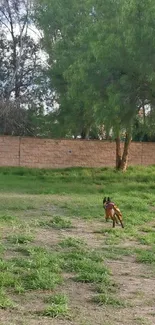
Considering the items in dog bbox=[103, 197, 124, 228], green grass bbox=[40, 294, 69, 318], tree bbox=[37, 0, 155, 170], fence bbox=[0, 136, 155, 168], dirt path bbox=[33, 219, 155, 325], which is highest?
tree bbox=[37, 0, 155, 170]

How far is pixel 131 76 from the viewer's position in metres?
18.0

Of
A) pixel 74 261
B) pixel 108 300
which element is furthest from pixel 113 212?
pixel 108 300

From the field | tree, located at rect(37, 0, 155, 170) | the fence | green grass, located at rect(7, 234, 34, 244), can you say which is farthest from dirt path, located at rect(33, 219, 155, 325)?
the fence

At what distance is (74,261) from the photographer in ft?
25.0

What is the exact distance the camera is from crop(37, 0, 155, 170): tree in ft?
56.1

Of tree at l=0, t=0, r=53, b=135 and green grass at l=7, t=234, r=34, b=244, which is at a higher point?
tree at l=0, t=0, r=53, b=135

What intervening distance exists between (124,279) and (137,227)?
4569 mm

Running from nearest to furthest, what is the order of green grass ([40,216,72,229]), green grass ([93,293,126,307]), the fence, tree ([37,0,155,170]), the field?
1. the field
2. green grass ([93,293,126,307])
3. green grass ([40,216,72,229])
4. tree ([37,0,155,170])
5. the fence

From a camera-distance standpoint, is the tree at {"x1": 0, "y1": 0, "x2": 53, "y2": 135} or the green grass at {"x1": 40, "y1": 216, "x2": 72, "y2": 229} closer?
the green grass at {"x1": 40, "y1": 216, "x2": 72, "y2": 229}

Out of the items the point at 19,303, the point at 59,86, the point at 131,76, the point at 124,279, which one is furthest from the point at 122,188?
the point at 19,303

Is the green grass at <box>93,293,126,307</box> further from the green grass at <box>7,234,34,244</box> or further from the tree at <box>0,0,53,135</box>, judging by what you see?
the tree at <box>0,0,53,135</box>

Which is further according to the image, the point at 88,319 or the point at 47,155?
the point at 47,155

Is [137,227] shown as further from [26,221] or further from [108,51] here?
[108,51]

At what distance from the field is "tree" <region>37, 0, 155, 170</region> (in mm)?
3244
